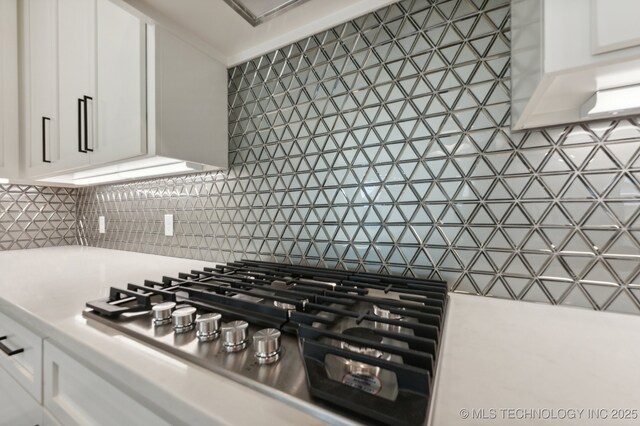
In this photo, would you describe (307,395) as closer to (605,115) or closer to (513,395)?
(513,395)

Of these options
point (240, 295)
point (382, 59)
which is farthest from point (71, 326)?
point (382, 59)

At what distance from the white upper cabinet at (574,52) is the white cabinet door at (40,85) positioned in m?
1.85

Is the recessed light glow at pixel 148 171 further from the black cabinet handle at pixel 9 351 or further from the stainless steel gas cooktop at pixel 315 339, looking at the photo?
the black cabinet handle at pixel 9 351

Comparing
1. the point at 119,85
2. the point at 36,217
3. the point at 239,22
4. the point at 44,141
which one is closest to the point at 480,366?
the point at 239,22

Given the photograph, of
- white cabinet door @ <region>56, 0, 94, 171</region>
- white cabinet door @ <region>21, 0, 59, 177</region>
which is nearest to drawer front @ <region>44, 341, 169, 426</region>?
white cabinet door @ <region>56, 0, 94, 171</region>

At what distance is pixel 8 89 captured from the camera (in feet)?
4.75

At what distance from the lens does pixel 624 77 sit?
0.48 meters

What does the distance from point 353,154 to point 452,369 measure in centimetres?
71

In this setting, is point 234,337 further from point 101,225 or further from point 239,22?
point 101,225

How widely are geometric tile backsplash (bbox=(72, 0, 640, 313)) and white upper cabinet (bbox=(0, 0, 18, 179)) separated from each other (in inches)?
50.9

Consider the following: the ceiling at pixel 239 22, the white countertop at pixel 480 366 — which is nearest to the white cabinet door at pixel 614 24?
the white countertop at pixel 480 366

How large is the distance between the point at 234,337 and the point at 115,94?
3.45 feet

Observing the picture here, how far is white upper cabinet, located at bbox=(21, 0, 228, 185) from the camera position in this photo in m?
0.94

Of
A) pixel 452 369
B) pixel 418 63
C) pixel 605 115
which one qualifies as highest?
pixel 418 63
